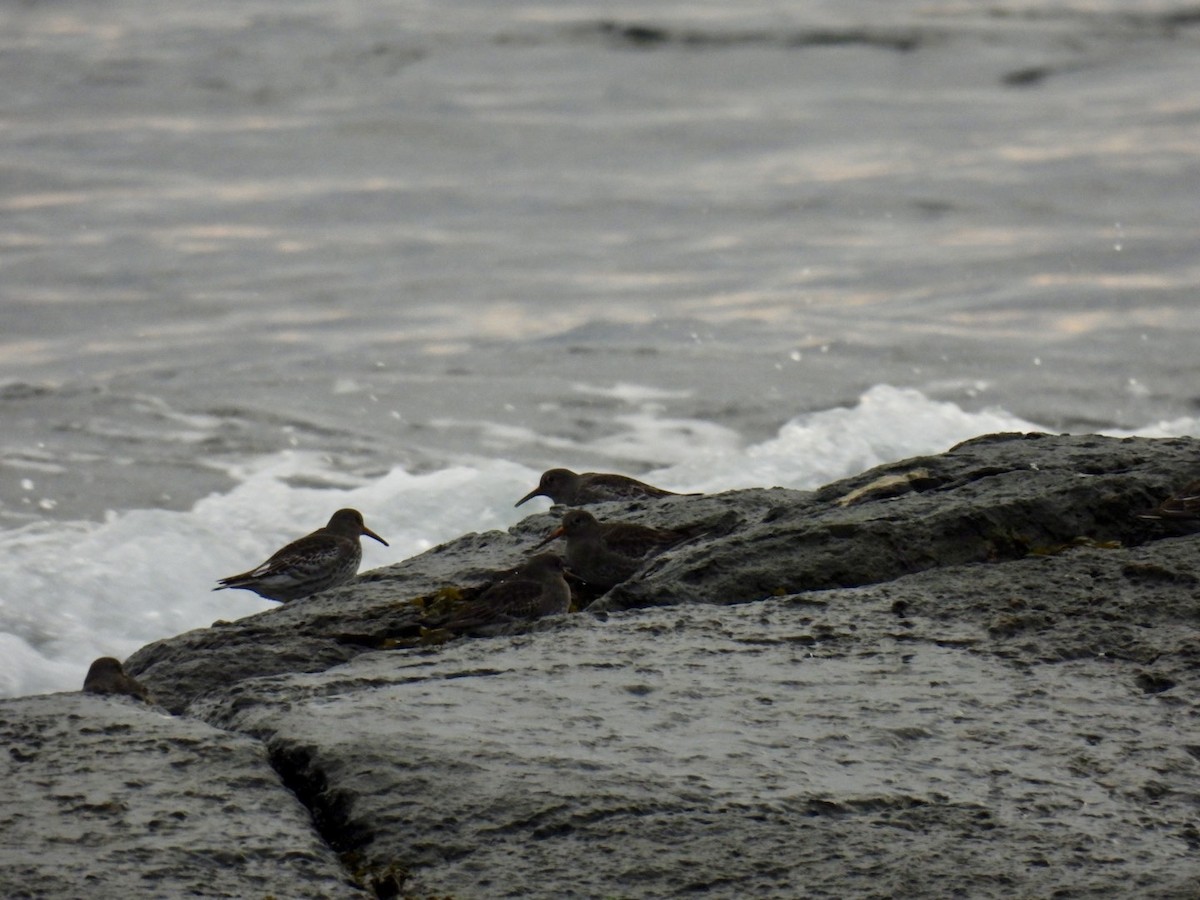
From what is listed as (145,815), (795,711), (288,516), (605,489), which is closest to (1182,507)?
(795,711)

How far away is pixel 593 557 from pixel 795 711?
2.72 meters

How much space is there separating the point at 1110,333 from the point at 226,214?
12.2m

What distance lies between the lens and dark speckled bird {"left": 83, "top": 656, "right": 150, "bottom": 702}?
19.5 feet

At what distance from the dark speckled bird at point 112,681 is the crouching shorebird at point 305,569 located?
7.84ft

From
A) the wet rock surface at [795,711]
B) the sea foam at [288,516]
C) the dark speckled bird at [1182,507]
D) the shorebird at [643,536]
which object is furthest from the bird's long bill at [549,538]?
the sea foam at [288,516]

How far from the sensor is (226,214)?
24547mm

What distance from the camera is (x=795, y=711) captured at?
15.7 ft

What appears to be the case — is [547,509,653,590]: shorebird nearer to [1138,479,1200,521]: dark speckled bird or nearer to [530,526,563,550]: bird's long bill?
[530,526,563,550]: bird's long bill

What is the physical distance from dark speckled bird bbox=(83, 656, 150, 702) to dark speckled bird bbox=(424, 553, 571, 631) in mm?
1112

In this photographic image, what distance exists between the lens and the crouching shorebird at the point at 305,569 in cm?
932

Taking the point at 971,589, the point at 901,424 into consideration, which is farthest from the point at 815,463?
the point at 971,589

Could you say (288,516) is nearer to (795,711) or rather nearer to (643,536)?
(643,536)

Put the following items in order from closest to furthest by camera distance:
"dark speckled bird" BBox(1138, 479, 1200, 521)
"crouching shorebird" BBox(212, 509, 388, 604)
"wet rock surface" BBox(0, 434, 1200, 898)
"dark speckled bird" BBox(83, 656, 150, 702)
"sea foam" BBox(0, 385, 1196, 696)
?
"wet rock surface" BBox(0, 434, 1200, 898) → "dark speckled bird" BBox(83, 656, 150, 702) → "dark speckled bird" BBox(1138, 479, 1200, 521) → "crouching shorebird" BBox(212, 509, 388, 604) → "sea foam" BBox(0, 385, 1196, 696)

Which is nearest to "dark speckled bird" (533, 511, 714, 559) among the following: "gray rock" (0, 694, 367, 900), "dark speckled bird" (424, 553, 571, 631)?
"dark speckled bird" (424, 553, 571, 631)
